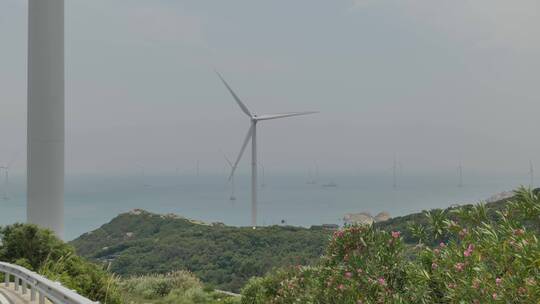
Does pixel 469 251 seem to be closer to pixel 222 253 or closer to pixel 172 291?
pixel 172 291

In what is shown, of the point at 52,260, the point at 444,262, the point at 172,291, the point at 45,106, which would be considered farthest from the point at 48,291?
the point at 172,291

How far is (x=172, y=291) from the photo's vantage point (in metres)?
29.3

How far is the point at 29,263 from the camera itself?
19.2 meters

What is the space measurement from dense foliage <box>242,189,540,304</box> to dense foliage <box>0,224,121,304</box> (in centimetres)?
776

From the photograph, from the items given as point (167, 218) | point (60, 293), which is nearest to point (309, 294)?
point (60, 293)

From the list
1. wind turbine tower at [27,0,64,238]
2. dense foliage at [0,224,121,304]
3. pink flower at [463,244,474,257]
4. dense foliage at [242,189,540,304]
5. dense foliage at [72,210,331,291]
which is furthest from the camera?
dense foliage at [72,210,331,291]

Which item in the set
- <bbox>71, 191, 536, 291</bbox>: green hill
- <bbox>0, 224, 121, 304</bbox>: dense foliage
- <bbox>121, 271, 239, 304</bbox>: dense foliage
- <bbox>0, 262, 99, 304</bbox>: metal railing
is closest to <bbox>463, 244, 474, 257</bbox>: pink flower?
<bbox>0, 262, 99, 304</bbox>: metal railing

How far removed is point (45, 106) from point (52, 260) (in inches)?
335

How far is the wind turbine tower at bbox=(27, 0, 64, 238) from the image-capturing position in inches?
963

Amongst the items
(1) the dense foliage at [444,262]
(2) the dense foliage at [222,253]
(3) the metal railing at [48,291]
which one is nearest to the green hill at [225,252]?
(2) the dense foliage at [222,253]

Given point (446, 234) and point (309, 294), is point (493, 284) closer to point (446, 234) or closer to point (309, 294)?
point (446, 234)

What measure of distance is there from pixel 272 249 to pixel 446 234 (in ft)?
184

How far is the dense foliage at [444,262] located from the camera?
6398 millimetres

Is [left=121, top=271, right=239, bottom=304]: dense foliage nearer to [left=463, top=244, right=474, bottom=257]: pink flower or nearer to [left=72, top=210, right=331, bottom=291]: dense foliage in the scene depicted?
[left=72, top=210, right=331, bottom=291]: dense foliage
